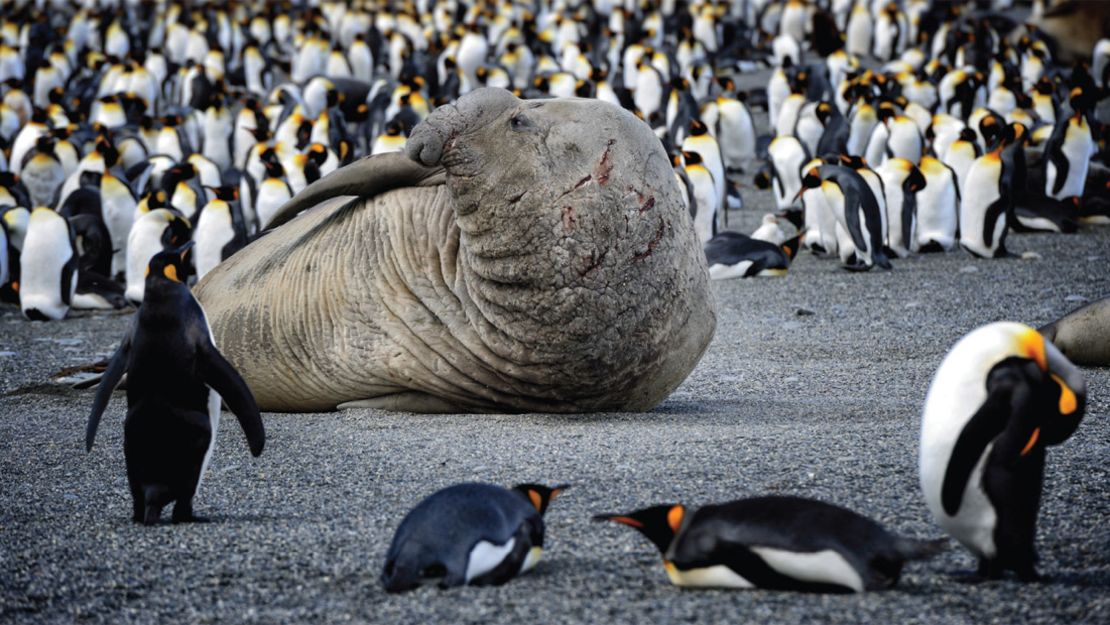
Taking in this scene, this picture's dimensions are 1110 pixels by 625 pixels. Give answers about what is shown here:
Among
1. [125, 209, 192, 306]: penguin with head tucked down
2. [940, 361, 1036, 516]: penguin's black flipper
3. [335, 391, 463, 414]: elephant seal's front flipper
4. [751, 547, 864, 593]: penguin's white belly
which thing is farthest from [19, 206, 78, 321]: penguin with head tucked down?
[940, 361, 1036, 516]: penguin's black flipper

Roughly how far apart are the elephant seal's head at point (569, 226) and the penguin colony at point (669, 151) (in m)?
1.22

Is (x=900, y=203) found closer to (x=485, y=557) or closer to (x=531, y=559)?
(x=531, y=559)

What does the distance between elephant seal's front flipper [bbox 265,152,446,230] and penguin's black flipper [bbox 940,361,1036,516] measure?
3214 millimetres

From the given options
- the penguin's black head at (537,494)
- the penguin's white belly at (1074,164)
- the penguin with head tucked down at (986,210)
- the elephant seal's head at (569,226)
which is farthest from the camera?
the penguin's white belly at (1074,164)

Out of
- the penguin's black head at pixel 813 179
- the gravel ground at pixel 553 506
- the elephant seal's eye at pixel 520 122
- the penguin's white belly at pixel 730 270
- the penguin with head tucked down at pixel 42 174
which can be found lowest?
the penguin's white belly at pixel 730 270

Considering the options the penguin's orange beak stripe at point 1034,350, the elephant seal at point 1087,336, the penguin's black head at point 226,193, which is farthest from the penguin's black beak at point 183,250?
the penguin's black head at point 226,193

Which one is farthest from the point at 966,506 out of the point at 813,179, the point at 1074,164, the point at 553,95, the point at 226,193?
the point at 553,95

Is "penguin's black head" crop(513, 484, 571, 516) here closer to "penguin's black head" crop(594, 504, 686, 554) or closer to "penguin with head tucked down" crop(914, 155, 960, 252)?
"penguin's black head" crop(594, 504, 686, 554)

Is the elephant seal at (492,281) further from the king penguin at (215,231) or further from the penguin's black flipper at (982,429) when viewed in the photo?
the king penguin at (215,231)

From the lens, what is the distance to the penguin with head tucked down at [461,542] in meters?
3.57

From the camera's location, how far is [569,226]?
5547 millimetres

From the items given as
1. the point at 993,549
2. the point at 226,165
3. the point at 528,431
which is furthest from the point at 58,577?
the point at 226,165

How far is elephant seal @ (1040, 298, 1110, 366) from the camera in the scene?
7047mm

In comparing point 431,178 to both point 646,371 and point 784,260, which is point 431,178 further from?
point 784,260
